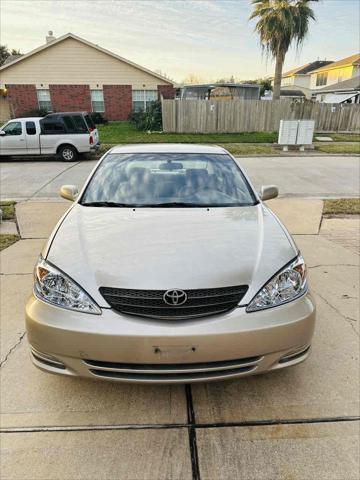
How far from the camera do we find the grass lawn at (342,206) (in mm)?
6449

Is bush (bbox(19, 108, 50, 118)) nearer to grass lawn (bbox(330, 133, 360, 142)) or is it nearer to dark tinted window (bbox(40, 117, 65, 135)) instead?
dark tinted window (bbox(40, 117, 65, 135))

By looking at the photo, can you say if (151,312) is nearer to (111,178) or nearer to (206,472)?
(206,472)

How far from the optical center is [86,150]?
12.4 meters

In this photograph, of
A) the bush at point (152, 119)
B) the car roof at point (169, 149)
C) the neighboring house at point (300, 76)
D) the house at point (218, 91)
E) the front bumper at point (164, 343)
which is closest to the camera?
the front bumper at point (164, 343)

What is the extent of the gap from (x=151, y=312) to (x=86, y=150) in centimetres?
1161

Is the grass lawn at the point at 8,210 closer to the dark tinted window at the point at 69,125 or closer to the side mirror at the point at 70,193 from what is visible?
the side mirror at the point at 70,193

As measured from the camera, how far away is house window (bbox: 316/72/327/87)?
167ft

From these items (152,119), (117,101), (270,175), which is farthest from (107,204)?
(117,101)

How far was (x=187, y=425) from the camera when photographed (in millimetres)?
2059

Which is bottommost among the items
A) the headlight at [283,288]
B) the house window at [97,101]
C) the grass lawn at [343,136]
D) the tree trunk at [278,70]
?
the grass lawn at [343,136]

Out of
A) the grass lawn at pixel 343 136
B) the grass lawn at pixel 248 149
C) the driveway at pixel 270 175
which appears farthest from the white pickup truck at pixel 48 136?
the grass lawn at pixel 343 136

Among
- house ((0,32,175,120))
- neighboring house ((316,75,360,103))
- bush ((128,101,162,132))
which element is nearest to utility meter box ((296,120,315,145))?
bush ((128,101,162,132))

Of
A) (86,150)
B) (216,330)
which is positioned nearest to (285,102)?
(86,150)

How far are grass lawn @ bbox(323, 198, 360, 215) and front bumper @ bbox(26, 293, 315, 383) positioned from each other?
508 cm
